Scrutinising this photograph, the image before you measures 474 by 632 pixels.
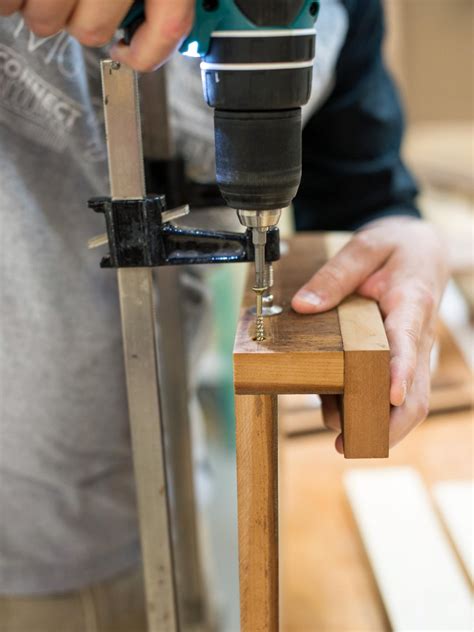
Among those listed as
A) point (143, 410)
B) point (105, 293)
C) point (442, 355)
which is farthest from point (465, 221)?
point (143, 410)

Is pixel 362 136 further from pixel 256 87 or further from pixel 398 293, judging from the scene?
pixel 256 87

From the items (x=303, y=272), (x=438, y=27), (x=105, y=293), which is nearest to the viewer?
(x=303, y=272)

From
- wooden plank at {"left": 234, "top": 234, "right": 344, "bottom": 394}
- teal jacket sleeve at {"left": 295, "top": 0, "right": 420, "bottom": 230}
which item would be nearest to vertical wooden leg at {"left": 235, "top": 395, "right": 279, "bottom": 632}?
wooden plank at {"left": 234, "top": 234, "right": 344, "bottom": 394}

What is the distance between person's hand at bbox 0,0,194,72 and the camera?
406mm

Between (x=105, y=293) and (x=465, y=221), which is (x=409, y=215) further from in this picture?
(x=465, y=221)

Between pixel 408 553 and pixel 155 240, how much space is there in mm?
512

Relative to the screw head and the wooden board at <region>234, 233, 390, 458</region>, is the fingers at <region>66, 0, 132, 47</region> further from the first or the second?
the wooden board at <region>234, 233, 390, 458</region>

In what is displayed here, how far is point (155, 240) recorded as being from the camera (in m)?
0.52

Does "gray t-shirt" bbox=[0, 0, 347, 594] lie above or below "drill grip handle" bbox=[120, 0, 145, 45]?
below

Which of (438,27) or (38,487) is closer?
(38,487)

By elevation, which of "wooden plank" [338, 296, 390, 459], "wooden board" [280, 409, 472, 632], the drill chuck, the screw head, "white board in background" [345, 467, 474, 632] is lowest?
"wooden board" [280, 409, 472, 632]

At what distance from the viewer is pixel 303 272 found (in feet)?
2.05

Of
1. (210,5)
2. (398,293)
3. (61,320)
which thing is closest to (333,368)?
(398,293)

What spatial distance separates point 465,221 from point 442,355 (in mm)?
805
